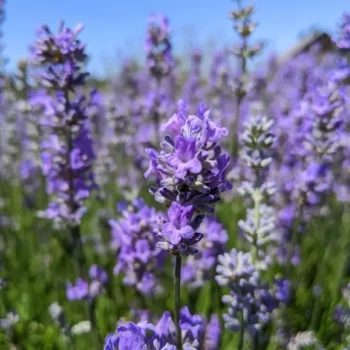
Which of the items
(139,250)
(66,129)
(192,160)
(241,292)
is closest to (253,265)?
(241,292)

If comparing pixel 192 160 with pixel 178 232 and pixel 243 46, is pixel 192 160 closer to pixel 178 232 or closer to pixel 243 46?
pixel 178 232

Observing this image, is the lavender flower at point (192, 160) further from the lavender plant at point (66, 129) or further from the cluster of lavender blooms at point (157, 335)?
the lavender plant at point (66, 129)

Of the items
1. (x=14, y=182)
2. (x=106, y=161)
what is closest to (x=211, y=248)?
(x=106, y=161)

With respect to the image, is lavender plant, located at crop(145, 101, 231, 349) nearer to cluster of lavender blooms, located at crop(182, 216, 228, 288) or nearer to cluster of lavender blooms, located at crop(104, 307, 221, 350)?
cluster of lavender blooms, located at crop(104, 307, 221, 350)

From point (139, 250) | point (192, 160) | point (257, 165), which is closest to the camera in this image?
point (192, 160)

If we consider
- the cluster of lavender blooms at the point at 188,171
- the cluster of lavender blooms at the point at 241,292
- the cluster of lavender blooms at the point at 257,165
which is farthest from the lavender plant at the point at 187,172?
the cluster of lavender blooms at the point at 257,165

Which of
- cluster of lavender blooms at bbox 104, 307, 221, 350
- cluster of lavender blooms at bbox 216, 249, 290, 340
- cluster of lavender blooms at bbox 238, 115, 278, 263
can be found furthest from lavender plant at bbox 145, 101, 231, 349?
cluster of lavender blooms at bbox 238, 115, 278, 263
